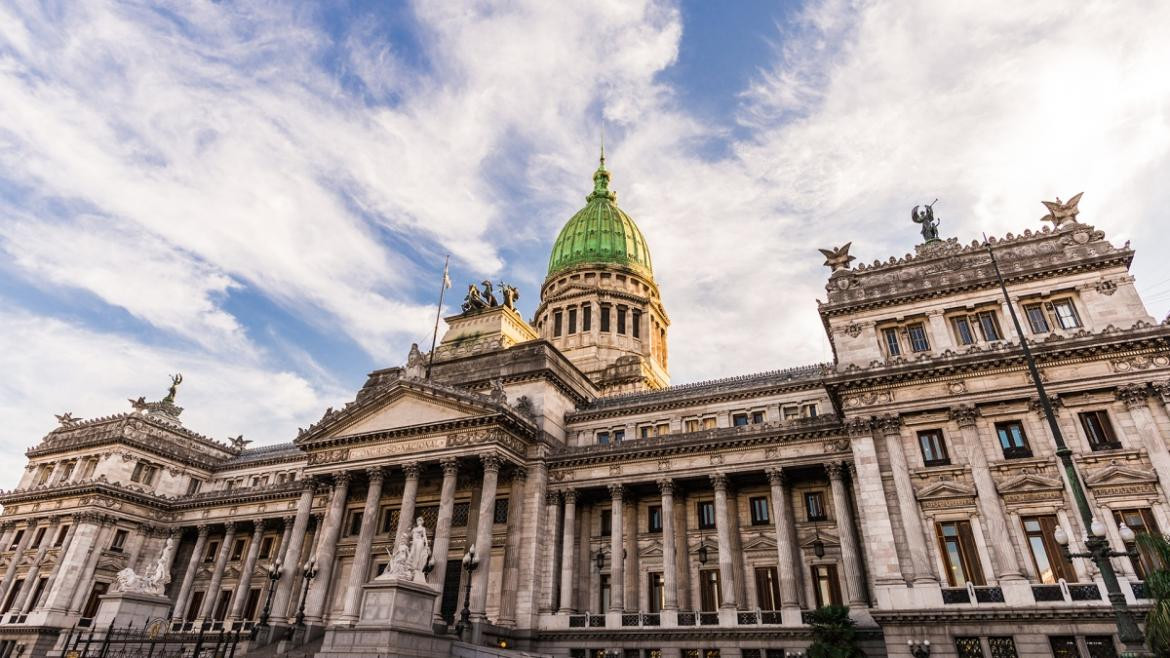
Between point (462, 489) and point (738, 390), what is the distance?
59.4 ft

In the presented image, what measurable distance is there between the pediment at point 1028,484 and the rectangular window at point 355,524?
36.2 meters

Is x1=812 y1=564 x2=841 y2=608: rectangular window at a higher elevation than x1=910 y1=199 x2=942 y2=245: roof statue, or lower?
lower

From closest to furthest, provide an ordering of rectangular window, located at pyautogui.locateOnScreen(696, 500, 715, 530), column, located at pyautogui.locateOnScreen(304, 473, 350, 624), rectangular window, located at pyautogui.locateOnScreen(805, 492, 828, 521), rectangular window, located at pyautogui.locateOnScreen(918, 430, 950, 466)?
rectangular window, located at pyautogui.locateOnScreen(918, 430, 950, 466), rectangular window, located at pyautogui.locateOnScreen(805, 492, 828, 521), column, located at pyautogui.locateOnScreen(304, 473, 350, 624), rectangular window, located at pyautogui.locateOnScreen(696, 500, 715, 530)

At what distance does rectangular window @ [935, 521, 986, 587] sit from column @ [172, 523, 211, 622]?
5026 centimetres

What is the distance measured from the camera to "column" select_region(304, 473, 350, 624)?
122 ft

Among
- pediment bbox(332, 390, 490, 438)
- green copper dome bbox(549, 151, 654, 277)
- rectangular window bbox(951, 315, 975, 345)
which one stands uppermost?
green copper dome bbox(549, 151, 654, 277)

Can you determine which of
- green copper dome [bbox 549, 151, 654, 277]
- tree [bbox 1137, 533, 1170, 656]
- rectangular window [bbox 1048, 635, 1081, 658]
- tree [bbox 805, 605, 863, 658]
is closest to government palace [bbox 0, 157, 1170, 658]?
rectangular window [bbox 1048, 635, 1081, 658]

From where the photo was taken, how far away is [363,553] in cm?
3778

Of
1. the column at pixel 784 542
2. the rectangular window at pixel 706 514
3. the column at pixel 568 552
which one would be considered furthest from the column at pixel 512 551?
the column at pixel 784 542

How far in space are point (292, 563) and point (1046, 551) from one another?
1516 inches

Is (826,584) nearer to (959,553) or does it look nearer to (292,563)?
(959,553)

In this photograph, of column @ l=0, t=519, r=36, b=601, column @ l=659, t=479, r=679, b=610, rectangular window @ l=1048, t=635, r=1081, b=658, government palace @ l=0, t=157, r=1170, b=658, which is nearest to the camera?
rectangular window @ l=1048, t=635, r=1081, b=658

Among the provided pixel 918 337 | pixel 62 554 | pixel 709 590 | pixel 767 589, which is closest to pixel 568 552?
pixel 709 590

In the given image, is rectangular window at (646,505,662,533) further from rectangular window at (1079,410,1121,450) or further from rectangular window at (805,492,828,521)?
rectangular window at (1079,410,1121,450)
